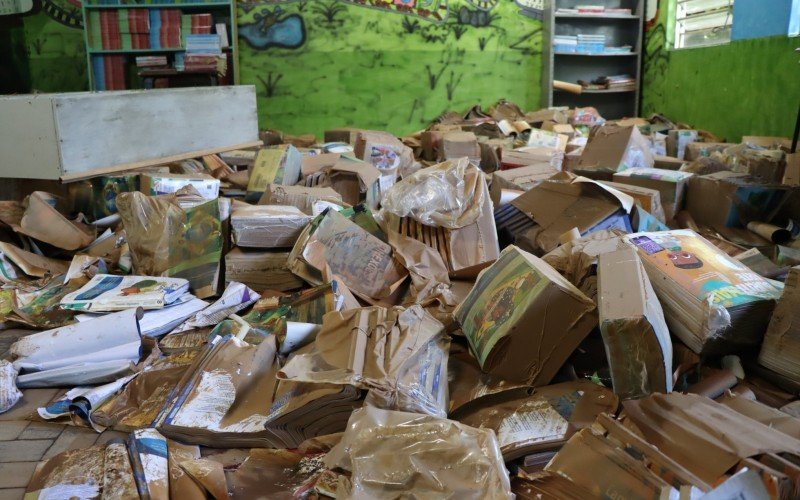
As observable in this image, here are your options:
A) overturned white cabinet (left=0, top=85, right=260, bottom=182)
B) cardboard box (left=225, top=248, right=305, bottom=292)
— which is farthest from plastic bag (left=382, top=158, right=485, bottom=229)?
overturned white cabinet (left=0, top=85, right=260, bottom=182)

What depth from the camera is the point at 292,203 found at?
3650mm

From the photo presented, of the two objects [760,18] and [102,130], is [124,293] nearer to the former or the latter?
[102,130]

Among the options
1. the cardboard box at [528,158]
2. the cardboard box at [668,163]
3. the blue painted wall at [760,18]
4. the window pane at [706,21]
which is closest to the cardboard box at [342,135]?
the cardboard box at [528,158]

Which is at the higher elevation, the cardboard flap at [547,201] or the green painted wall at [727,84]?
the green painted wall at [727,84]

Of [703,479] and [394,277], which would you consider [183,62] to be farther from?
[703,479]

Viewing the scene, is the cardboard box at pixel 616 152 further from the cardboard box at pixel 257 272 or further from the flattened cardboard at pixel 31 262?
the flattened cardboard at pixel 31 262

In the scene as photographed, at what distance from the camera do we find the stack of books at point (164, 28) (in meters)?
6.91

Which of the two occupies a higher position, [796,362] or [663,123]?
[663,123]

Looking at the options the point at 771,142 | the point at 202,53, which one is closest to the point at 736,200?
the point at 771,142

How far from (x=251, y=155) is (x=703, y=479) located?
14.2 feet

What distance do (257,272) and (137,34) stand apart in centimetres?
482

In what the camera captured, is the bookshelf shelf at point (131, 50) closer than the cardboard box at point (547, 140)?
No

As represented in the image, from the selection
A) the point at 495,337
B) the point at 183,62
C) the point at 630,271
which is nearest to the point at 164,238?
the point at 495,337

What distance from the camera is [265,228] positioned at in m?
3.12
